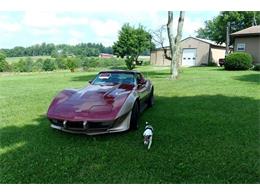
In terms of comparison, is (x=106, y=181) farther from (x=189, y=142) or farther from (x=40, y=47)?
(x=40, y=47)

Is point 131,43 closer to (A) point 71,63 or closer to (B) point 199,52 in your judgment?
(B) point 199,52

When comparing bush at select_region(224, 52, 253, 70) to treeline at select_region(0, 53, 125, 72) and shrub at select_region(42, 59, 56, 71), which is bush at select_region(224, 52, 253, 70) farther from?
shrub at select_region(42, 59, 56, 71)

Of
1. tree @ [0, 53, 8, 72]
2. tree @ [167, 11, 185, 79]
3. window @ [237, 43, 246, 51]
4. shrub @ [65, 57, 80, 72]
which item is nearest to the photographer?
tree @ [167, 11, 185, 79]

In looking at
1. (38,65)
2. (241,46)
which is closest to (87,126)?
(241,46)

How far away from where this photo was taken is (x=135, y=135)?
5.40 metres

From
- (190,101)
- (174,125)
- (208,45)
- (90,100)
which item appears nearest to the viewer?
(90,100)

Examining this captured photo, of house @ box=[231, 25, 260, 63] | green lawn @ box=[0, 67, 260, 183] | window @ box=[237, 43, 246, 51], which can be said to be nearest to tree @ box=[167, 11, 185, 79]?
green lawn @ box=[0, 67, 260, 183]

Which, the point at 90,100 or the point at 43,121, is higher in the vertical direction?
the point at 90,100

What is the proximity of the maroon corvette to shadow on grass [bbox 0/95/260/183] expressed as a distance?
21cm

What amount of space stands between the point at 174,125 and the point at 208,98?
12.7ft

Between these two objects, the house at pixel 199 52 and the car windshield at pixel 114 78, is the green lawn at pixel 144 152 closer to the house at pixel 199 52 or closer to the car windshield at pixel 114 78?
the car windshield at pixel 114 78

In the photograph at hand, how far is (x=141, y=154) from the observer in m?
4.42

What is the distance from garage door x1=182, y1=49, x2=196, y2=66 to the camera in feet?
131

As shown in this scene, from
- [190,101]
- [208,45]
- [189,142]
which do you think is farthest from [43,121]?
[208,45]
